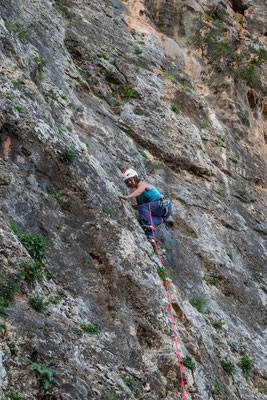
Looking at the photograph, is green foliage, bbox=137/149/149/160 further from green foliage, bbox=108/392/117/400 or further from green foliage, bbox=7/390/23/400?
green foliage, bbox=7/390/23/400

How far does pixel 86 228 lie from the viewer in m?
7.73

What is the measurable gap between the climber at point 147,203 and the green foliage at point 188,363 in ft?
9.60

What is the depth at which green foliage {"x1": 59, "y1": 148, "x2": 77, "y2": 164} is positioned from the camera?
27.0 ft

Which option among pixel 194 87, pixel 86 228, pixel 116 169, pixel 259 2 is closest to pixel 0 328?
pixel 86 228

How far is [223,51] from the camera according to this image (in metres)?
25.3

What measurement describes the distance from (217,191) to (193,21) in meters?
14.4

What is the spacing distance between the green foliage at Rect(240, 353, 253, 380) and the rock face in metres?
0.05

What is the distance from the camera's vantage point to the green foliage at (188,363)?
731cm

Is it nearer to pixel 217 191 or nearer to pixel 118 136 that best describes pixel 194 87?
pixel 217 191

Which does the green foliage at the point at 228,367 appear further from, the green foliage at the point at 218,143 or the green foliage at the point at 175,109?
the green foliage at the point at 218,143

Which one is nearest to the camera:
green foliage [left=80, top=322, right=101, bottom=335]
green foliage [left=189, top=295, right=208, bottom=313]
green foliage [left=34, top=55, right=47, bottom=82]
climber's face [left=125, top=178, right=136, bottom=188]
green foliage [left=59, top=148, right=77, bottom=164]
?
green foliage [left=80, top=322, right=101, bottom=335]

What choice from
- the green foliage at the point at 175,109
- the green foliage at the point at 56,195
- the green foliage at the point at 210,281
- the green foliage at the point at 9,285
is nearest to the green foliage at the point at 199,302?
the green foliage at the point at 210,281

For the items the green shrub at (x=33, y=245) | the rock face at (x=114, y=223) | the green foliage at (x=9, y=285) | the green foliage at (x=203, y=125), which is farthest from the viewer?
the green foliage at (x=203, y=125)

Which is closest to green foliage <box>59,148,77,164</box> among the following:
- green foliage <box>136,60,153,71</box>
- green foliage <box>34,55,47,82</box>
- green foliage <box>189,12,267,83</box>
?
green foliage <box>34,55,47,82</box>
